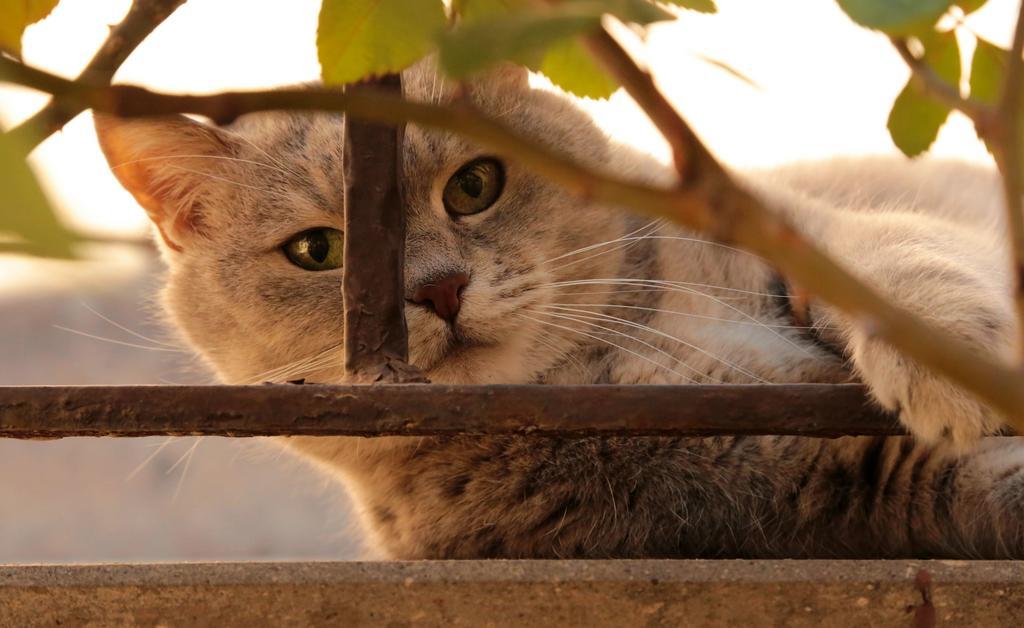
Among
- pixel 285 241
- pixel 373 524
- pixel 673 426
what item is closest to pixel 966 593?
pixel 673 426

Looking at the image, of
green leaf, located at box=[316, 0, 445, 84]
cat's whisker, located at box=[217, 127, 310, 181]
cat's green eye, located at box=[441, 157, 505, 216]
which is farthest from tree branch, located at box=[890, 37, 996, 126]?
cat's whisker, located at box=[217, 127, 310, 181]

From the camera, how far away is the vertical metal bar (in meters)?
1.01

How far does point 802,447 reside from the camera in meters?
1.20

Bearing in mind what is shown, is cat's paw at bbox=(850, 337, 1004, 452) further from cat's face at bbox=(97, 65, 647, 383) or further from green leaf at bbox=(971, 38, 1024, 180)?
cat's face at bbox=(97, 65, 647, 383)

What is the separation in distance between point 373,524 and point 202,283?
1.52ft

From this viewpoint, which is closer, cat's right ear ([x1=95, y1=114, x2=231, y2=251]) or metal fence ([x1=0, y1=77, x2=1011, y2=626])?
metal fence ([x1=0, y1=77, x2=1011, y2=626])

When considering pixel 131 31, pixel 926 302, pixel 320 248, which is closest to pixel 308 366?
pixel 320 248

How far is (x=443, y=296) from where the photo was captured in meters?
1.32

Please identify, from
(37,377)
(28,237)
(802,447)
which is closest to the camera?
(28,237)

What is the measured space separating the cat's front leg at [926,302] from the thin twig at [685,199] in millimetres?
403

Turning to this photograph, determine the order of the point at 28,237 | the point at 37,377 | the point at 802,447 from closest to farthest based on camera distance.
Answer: the point at 28,237 → the point at 802,447 → the point at 37,377

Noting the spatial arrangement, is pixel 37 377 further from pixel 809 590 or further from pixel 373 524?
pixel 809 590

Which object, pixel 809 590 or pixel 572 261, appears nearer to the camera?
pixel 809 590

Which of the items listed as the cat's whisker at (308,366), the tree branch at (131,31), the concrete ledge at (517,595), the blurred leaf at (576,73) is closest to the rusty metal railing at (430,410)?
the concrete ledge at (517,595)
